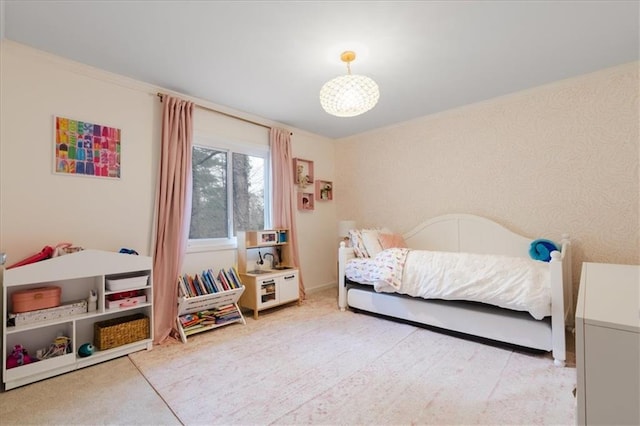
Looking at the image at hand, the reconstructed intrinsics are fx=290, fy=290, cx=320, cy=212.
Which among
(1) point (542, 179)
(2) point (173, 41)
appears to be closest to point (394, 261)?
(1) point (542, 179)

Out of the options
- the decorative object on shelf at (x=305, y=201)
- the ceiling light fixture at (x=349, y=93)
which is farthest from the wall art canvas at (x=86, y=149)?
the decorative object on shelf at (x=305, y=201)

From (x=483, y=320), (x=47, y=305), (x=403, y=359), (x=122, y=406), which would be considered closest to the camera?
(x=122, y=406)

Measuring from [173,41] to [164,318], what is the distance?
90.3 inches

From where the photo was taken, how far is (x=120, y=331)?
229 cm

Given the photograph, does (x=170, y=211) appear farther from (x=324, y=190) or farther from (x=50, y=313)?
(x=324, y=190)

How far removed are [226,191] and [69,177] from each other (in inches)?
56.2

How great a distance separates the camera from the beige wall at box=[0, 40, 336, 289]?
2.06 m

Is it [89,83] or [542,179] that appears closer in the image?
[89,83]

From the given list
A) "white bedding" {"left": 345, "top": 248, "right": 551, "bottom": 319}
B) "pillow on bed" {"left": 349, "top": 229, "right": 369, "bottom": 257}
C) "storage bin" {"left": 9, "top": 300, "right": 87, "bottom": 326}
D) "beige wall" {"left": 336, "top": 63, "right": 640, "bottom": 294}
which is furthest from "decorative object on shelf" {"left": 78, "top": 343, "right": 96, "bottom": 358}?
"beige wall" {"left": 336, "top": 63, "right": 640, "bottom": 294}

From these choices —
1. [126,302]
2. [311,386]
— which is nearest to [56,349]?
[126,302]

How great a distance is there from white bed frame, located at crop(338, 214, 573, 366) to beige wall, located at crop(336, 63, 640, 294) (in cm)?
→ 17

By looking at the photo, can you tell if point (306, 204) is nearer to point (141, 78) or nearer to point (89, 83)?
point (141, 78)

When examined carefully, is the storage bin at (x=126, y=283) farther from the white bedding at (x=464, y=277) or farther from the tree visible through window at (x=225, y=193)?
the white bedding at (x=464, y=277)

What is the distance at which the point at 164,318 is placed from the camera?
8.67 ft
